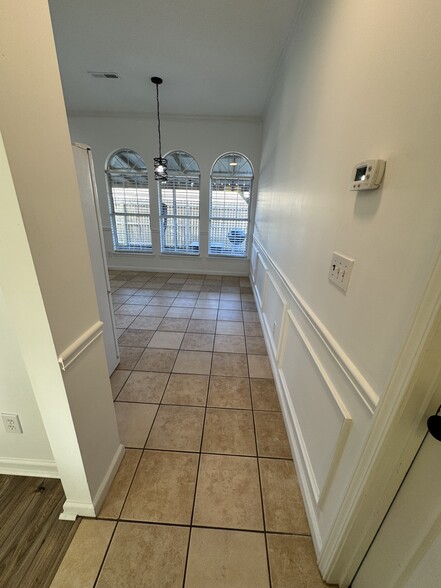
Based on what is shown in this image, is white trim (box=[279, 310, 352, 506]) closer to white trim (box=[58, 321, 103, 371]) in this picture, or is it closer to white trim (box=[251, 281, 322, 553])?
white trim (box=[251, 281, 322, 553])

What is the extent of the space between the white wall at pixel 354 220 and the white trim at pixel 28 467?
4.55 ft

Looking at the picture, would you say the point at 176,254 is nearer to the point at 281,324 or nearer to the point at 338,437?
the point at 281,324

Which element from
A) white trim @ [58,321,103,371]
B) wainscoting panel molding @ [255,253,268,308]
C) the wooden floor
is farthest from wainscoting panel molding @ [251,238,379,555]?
wainscoting panel molding @ [255,253,268,308]

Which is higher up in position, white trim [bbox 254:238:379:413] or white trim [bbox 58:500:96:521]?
white trim [bbox 254:238:379:413]

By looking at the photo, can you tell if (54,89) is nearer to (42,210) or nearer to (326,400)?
(42,210)

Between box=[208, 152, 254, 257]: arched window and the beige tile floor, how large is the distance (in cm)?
324

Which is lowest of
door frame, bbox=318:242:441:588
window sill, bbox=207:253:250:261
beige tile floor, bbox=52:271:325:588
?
beige tile floor, bbox=52:271:325:588

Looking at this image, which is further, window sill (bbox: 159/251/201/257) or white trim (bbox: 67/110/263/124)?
window sill (bbox: 159/251/201/257)

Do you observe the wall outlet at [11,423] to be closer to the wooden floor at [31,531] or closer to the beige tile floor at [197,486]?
the wooden floor at [31,531]

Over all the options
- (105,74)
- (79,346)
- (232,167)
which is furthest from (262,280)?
(105,74)

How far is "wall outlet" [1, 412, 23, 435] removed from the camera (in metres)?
1.15

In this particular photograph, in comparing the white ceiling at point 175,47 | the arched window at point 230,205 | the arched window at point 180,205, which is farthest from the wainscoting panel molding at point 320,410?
the arched window at point 180,205

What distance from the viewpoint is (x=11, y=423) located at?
45.8 inches

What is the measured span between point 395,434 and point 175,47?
3.68 m
